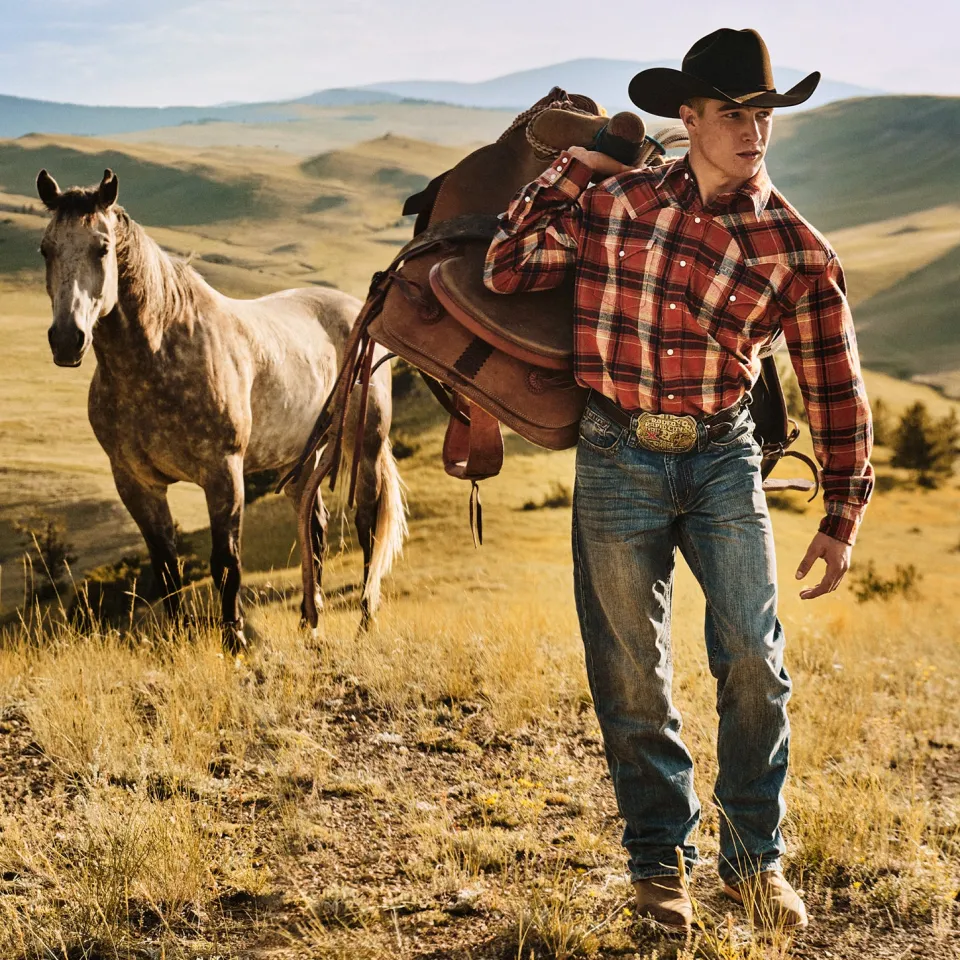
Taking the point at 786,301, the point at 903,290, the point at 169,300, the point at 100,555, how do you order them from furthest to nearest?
the point at 903,290 < the point at 100,555 < the point at 169,300 < the point at 786,301

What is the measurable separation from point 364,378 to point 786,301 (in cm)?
142

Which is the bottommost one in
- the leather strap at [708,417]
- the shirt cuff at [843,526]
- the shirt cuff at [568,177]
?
the shirt cuff at [843,526]

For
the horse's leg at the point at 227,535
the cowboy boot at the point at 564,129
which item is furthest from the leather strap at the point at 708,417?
the horse's leg at the point at 227,535

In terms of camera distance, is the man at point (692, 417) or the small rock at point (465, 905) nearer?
the man at point (692, 417)

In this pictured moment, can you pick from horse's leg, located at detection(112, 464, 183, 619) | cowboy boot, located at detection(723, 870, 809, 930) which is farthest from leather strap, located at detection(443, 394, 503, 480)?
horse's leg, located at detection(112, 464, 183, 619)

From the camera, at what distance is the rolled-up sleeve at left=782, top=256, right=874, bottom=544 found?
2.60 m

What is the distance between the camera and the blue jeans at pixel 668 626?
103 inches

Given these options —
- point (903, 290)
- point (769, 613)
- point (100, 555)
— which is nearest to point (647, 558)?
point (769, 613)

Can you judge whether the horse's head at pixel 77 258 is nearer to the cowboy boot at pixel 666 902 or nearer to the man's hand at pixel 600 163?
the man's hand at pixel 600 163

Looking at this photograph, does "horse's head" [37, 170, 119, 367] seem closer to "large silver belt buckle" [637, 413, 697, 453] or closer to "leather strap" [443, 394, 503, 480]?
"leather strap" [443, 394, 503, 480]

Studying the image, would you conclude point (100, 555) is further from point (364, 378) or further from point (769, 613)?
point (769, 613)

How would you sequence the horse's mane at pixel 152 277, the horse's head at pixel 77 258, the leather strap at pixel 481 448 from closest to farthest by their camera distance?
1. the leather strap at pixel 481 448
2. the horse's head at pixel 77 258
3. the horse's mane at pixel 152 277

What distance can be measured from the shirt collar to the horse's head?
3160mm

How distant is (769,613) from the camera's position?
8.70 feet
